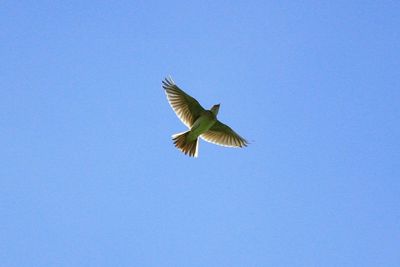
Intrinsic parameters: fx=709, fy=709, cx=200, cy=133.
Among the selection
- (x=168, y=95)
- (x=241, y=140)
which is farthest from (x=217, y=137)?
(x=168, y=95)

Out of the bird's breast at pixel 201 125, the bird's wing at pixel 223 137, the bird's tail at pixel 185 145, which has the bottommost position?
the bird's tail at pixel 185 145

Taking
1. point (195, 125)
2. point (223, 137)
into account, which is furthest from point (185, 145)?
point (223, 137)

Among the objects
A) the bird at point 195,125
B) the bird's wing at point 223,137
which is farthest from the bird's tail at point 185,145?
the bird's wing at point 223,137

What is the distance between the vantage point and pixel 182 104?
69.7 feet

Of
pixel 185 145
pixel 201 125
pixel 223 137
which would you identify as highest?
pixel 223 137

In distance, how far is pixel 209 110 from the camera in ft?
68.0

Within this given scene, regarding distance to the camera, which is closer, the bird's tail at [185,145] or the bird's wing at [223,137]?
the bird's tail at [185,145]

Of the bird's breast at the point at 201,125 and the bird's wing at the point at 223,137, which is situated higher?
the bird's wing at the point at 223,137

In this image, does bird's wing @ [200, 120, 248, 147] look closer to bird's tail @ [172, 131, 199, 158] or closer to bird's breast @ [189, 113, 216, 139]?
bird's breast @ [189, 113, 216, 139]

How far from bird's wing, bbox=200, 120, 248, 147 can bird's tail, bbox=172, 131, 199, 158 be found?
1.49 metres

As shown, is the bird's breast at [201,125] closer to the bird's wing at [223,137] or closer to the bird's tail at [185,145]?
the bird's tail at [185,145]

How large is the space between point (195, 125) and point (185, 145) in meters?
0.65

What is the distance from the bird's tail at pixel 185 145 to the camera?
20.3 m

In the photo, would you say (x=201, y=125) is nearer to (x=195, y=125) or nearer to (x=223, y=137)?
(x=195, y=125)
